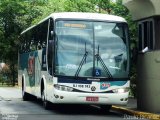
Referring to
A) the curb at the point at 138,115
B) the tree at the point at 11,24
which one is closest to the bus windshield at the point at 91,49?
the curb at the point at 138,115

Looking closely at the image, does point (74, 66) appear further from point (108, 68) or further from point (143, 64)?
point (143, 64)

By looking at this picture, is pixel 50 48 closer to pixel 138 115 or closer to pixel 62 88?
pixel 62 88

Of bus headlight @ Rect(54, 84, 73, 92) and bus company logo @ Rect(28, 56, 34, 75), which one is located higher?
bus company logo @ Rect(28, 56, 34, 75)

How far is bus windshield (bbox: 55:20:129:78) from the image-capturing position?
1586 cm

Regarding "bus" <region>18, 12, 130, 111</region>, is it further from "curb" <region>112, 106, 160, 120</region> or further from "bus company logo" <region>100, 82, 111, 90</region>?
"curb" <region>112, 106, 160, 120</region>

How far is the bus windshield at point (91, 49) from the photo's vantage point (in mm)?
15859

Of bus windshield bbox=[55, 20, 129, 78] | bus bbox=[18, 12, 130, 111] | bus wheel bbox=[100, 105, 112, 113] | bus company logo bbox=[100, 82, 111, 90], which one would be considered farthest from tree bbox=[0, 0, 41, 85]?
bus company logo bbox=[100, 82, 111, 90]

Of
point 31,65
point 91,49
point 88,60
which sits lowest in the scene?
point 31,65

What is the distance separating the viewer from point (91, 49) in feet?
52.7

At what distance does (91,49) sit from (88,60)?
40 cm

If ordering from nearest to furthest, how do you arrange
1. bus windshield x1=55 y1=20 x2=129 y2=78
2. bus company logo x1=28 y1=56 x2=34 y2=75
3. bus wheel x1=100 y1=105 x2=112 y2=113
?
bus windshield x1=55 y1=20 x2=129 y2=78, bus wheel x1=100 y1=105 x2=112 y2=113, bus company logo x1=28 y1=56 x2=34 y2=75

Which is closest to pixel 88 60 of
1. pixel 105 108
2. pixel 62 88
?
pixel 62 88

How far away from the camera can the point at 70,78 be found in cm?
1570

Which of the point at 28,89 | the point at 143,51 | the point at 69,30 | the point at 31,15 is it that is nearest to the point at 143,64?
the point at 143,51
